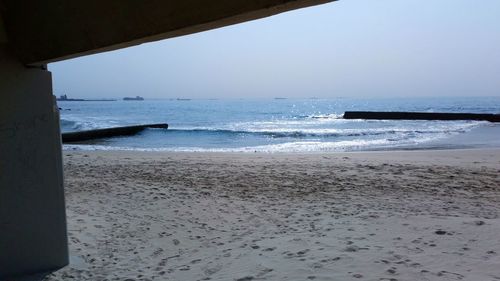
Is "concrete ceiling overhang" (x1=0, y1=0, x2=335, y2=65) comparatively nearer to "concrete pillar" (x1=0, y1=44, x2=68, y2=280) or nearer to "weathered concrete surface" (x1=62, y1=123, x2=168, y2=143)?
"concrete pillar" (x1=0, y1=44, x2=68, y2=280)

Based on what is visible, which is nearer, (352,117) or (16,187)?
(16,187)

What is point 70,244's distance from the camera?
5.62m

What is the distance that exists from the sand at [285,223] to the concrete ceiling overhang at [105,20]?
230 cm

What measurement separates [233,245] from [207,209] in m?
2.10

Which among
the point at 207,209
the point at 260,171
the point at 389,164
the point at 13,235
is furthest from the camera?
the point at 389,164

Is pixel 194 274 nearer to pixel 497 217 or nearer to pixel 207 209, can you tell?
pixel 207 209

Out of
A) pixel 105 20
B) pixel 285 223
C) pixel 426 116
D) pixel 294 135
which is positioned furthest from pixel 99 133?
pixel 426 116

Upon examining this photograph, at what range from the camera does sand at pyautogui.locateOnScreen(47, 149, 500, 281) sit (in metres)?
4.57

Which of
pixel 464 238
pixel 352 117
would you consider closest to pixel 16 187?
pixel 464 238

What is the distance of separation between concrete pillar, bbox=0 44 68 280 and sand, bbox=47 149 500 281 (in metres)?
0.36

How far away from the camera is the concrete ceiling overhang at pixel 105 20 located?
9.03 feet

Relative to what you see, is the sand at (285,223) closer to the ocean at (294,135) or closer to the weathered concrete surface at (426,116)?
the ocean at (294,135)

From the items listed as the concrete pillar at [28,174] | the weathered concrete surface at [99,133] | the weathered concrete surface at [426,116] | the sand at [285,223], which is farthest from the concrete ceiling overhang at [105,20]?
the weathered concrete surface at [426,116]

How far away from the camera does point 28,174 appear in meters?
4.58
